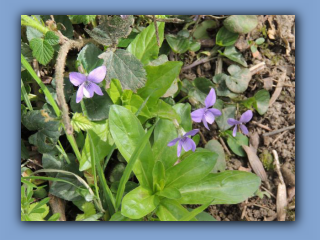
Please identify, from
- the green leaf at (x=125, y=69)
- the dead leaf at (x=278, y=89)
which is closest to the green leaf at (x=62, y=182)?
the green leaf at (x=125, y=69)

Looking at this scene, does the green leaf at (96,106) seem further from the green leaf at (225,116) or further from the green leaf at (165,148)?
the green leaf at (225,116)

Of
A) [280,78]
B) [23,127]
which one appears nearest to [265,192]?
[280,78]

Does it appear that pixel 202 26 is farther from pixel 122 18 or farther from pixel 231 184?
pixel 231 184

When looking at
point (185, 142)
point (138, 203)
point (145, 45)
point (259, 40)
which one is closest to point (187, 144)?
point (185, 142)

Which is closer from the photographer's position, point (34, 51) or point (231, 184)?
point (34, 51)

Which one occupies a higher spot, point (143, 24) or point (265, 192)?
point (143, 24)

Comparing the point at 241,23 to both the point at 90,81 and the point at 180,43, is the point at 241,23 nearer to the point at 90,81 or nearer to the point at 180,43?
the point at 180,43
